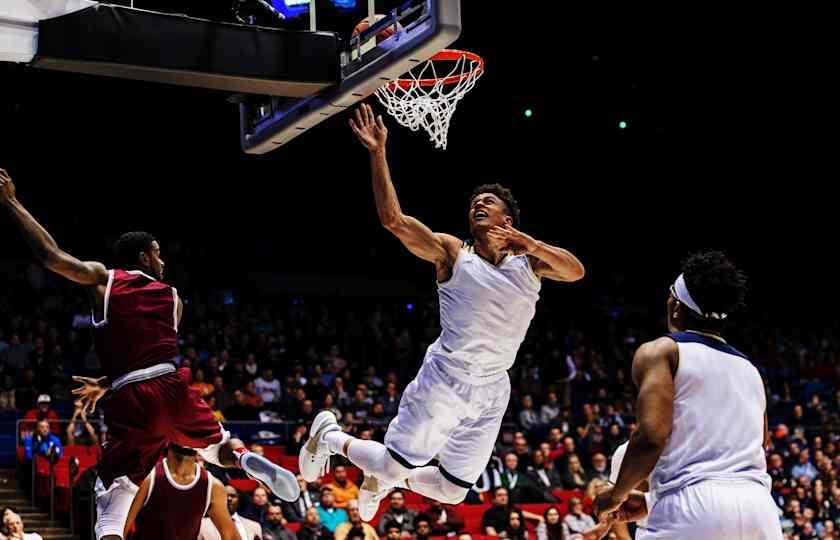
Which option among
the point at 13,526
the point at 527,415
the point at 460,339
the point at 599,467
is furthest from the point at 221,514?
the point at 527,415

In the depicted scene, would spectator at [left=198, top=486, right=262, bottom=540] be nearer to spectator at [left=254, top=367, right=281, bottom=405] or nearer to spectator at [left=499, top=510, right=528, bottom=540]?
spectator at [left=499, top=510, right=528, bottom=540]

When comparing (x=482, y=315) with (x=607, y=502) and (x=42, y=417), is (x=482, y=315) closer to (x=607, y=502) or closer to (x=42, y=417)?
(x=607, y=502)

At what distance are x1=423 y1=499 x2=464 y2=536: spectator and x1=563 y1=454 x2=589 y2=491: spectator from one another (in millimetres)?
2175

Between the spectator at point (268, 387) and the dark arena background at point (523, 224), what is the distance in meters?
0.22

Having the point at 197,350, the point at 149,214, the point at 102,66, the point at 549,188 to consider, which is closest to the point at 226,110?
the point at 149,214

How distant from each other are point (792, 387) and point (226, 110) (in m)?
11.0

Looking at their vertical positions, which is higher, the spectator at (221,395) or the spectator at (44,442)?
the spectator at (221,395)

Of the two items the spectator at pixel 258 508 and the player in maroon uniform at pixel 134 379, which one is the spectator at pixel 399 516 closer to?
the spectator at pixel 258 508

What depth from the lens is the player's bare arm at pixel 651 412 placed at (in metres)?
3.97

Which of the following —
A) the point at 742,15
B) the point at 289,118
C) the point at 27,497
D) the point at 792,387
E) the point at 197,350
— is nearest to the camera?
the point at 289,118

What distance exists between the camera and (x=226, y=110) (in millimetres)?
18734

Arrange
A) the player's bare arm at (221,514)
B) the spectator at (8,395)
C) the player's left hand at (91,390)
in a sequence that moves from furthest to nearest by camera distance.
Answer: the spectator at (8,395) → the player's bare arm at (221,514) → the player's left hand at (91,390)

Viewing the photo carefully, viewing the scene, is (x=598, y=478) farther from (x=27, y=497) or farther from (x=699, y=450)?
(x=699, y=450)

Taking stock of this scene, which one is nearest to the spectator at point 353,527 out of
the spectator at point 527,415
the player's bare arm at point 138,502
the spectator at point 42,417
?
the spectator at point 42,417
